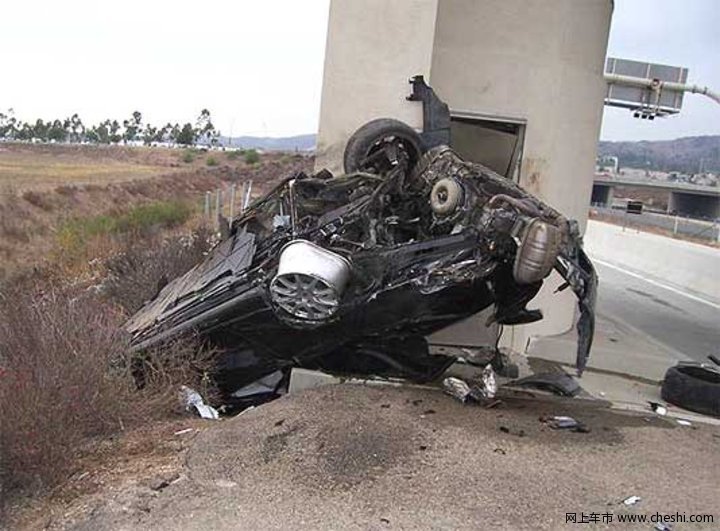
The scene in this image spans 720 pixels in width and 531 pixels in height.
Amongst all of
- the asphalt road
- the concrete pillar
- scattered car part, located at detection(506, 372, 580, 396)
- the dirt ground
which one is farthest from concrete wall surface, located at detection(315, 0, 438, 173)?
the asphalt road

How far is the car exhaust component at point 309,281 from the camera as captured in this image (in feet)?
18.4

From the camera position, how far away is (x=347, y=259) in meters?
5.89

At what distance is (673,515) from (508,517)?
95cm

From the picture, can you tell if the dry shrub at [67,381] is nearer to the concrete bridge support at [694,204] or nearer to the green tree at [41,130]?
the concrete bridge support at [694,204]

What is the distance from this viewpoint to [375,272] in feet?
19.9

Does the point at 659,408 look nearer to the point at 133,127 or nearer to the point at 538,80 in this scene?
the point at 538,80

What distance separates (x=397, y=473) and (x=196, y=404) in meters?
2.29

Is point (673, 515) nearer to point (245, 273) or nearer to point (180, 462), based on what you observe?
point (180, 462)

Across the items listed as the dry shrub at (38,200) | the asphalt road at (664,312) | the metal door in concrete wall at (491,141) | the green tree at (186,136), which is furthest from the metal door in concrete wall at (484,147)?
the green tree at (186,136)

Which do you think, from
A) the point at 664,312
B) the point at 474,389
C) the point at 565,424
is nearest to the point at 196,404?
the point at 474,389

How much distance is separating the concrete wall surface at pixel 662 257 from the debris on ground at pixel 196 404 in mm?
17446

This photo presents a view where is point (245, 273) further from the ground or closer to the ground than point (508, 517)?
further from the ground

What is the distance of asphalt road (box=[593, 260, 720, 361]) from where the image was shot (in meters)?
13.6

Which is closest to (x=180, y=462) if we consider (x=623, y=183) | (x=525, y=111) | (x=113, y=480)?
(x=113, y=480)
